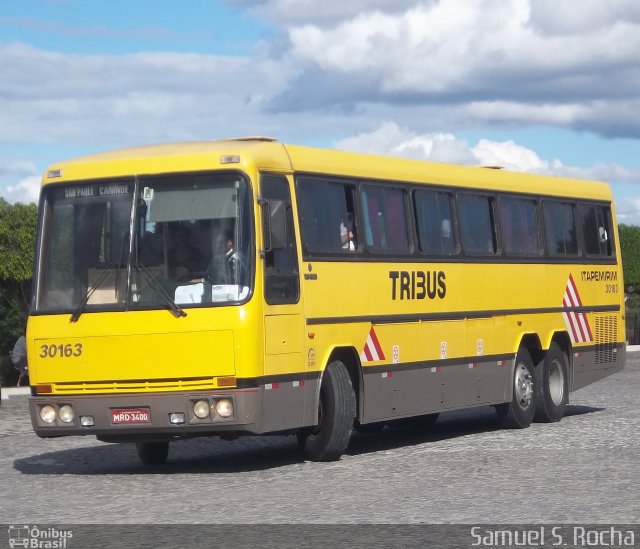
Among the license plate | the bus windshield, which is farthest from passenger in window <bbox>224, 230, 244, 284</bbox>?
the license plate

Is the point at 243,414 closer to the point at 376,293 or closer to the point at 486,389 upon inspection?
the point at 376,293

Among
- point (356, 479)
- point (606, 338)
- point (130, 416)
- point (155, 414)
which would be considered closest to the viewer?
point (356, 479)

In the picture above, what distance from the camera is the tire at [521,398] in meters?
19.8

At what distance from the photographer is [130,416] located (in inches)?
566

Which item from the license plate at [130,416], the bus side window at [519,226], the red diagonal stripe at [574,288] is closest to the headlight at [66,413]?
the license plate at [130,416]

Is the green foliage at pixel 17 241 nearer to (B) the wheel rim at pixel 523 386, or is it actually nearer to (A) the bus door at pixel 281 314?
(B) the wheel rim at pixel 523 386

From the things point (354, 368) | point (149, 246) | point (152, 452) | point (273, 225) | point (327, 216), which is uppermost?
point (327, 216)

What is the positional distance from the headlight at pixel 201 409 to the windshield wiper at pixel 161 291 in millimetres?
816

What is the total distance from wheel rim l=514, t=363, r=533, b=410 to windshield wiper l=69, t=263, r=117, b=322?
6.94 metres

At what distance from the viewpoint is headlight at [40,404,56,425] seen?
1474 centimetres

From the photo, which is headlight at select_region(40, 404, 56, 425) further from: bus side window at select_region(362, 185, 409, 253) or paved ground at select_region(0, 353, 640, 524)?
bus side window at select_region(362, 185, 409, 253)

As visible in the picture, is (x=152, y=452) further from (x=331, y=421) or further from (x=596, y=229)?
(x=596, y=229)

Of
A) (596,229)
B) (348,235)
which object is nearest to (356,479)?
(348,235)

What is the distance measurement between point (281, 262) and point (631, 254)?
153 feet
